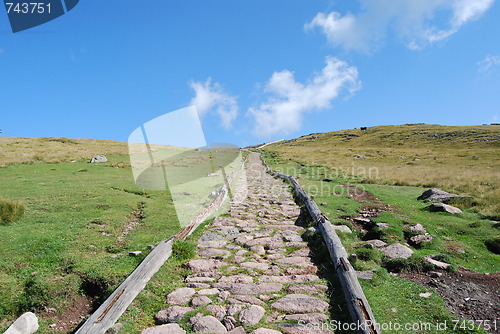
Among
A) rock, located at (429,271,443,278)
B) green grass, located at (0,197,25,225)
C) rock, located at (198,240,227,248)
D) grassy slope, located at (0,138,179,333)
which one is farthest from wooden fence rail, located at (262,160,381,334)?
green grass, located at (0,197,25,225)

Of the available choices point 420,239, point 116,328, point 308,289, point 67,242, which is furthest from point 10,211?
point 420,239

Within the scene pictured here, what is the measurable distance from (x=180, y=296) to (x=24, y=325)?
2250mm

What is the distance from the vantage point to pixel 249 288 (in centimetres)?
543

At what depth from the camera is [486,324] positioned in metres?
4.62

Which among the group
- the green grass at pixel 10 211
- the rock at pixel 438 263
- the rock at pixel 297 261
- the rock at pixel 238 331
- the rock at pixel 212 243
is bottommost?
the rock at pixel 438 263

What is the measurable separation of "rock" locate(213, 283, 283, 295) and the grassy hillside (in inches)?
414

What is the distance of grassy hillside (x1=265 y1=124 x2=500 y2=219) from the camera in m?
21.4

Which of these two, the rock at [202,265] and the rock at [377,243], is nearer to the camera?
the rock at [202,265]

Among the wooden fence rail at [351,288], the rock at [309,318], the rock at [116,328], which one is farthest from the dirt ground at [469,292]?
the rock at [116,328]

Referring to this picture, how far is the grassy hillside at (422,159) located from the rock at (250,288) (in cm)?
1052

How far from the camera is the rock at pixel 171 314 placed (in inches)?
177

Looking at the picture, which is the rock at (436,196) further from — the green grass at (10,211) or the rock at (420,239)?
the green grass at (10,211)

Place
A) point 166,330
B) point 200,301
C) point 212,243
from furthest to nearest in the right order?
point 212,243
point 200,301
point 166,330

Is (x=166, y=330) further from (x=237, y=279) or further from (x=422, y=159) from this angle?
(x=422, y=159)
